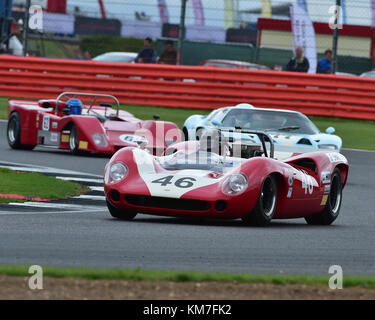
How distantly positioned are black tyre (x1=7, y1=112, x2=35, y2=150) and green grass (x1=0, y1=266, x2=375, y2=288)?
414 inches

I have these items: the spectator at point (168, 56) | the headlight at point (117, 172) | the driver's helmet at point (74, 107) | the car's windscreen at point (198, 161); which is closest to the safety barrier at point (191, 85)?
the spectator at point (168, 56)

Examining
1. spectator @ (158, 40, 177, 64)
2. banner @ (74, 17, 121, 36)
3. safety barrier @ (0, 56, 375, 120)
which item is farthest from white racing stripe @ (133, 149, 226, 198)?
banner @ (74, 17, 121, 36)

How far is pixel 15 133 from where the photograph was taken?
54.2 feet

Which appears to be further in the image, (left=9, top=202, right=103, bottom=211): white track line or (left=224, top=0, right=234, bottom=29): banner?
(left=224, top=0, right=234, bottom=29): banner

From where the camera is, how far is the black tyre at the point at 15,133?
16406 millimetres

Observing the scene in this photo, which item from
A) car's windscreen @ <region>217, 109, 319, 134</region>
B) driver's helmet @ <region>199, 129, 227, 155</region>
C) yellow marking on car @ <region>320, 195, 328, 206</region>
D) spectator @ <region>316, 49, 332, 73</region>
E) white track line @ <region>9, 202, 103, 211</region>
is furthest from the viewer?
spectator @ <region>316, 49, 332, 73</region>

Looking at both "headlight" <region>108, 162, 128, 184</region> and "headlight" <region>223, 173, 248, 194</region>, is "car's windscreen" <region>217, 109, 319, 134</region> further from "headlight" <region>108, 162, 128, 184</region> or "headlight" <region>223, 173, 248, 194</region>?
"headlight" <region>223, 173, 248, 194</region>

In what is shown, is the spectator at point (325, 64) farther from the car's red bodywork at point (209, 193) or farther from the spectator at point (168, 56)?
the car's red bodywork at point (209, 193)

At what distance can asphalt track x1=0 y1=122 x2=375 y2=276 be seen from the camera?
6668 millimetres

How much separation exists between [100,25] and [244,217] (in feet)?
153

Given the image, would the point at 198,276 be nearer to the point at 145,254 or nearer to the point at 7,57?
the point at 145,254

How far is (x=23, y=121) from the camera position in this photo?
53.7 ft

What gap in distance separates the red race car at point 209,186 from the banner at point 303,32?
13.9 meters
